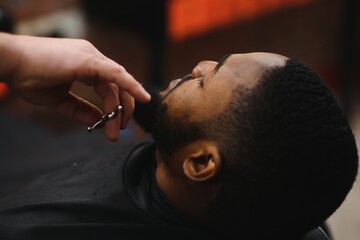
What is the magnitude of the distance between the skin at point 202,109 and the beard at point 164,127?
0.03 feet

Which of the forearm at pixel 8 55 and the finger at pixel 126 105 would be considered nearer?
the forearm at pixel 8 55

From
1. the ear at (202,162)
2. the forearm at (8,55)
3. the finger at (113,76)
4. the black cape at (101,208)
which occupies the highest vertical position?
the forearm at (8,55)

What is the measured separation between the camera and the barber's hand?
0.93m

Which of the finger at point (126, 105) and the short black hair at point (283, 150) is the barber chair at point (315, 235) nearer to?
the short black hair at point (283, 150)

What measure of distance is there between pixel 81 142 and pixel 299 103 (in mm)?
1729

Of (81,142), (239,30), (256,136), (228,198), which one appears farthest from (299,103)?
(239,30)

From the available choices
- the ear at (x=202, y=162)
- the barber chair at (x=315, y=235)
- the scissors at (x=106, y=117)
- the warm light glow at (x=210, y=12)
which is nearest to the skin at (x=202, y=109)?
the ear at (x=202, y=162)

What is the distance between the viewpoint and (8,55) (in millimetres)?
921

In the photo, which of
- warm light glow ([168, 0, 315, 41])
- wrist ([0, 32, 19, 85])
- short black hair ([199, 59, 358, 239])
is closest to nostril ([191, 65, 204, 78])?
short black hair ([199, 59, 358, 239])

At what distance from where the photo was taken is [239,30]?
335 cm

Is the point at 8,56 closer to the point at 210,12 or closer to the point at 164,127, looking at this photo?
the point at 164,127

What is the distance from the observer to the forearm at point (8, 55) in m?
0.92

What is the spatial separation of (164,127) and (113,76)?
162mm

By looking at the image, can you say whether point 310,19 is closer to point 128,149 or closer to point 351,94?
point 351,94
